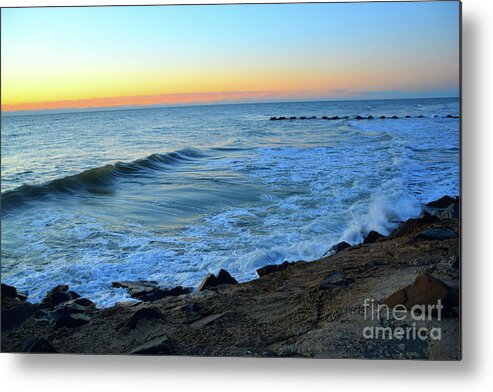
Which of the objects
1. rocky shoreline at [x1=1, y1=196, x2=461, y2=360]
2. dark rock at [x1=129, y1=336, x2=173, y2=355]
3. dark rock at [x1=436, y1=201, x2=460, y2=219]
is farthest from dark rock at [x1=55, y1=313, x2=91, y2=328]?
dark rock at [x1=436, y1=201, x2=460, y2=219]

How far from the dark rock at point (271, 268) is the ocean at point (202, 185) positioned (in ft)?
0.12

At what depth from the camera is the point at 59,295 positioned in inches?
148

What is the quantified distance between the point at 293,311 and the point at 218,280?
48 cm

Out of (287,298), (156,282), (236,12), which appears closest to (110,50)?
(236,12)

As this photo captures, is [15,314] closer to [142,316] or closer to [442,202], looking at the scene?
[142,316]

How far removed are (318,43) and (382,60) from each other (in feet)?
1.29

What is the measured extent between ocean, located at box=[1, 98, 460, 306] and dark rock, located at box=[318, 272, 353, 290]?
175 millimetres

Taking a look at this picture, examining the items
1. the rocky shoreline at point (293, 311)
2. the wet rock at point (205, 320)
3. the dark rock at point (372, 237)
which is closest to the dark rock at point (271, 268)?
the rocky shoreline at point (293, 311)

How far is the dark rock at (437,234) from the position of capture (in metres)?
3.62

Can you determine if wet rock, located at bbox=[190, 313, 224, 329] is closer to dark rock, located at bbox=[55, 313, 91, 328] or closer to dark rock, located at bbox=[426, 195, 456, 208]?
dark rock, located at bbox=[55, 313, 91, 328]

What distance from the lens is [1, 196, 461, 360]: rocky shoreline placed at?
3.50 m

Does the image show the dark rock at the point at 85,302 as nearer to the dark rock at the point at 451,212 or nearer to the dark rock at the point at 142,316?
the dark rock at the point at 142,316

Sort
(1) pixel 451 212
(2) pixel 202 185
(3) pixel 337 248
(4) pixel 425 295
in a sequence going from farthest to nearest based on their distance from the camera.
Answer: (2) pixel 202 185
(3) pixel 337 248
(1) pixel 451 212
(4) pixel 425 295

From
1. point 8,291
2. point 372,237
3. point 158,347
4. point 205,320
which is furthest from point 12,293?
point 372,237
